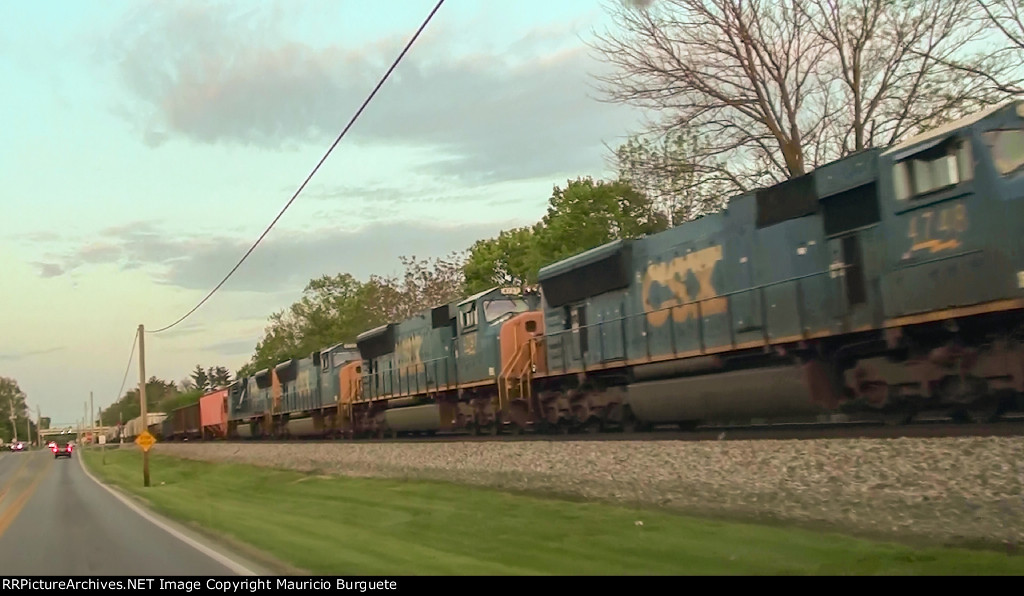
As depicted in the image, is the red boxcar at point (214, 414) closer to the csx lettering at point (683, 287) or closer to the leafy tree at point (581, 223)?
the leafy tree at point (581, 223)

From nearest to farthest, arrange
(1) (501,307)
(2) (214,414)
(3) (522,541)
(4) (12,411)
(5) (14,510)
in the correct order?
(3) (522,541), (5) (14,510), (1) (501,307), (2) (214,414), (4) (12,411)

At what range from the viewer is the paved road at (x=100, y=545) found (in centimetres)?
963

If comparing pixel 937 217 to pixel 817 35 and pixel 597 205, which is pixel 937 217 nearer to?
pixel 817 35

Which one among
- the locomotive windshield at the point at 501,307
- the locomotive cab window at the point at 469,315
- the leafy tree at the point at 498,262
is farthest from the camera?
the leafy tree at the point at 498,262

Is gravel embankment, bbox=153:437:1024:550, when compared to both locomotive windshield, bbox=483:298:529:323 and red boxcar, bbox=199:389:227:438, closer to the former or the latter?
locomotive windshield, bbox=483:298:529:323

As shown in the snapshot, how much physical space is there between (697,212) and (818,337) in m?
17.7

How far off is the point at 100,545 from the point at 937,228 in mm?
11829

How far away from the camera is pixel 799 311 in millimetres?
15570

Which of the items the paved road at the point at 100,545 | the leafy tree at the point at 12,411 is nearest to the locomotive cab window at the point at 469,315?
the paved road at the point at 100,545

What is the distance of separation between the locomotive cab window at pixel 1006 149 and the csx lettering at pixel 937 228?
712 mm

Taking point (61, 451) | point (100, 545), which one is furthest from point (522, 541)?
point (61, 451)

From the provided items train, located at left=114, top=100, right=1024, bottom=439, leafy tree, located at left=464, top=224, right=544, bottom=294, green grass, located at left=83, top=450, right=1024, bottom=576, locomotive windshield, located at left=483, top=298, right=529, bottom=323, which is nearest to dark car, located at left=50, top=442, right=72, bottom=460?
leafy tree, located at left=464, top=224, right=544, bottom=294

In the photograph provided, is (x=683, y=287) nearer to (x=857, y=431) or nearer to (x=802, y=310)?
(x=802, y=310)

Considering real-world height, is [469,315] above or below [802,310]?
above
